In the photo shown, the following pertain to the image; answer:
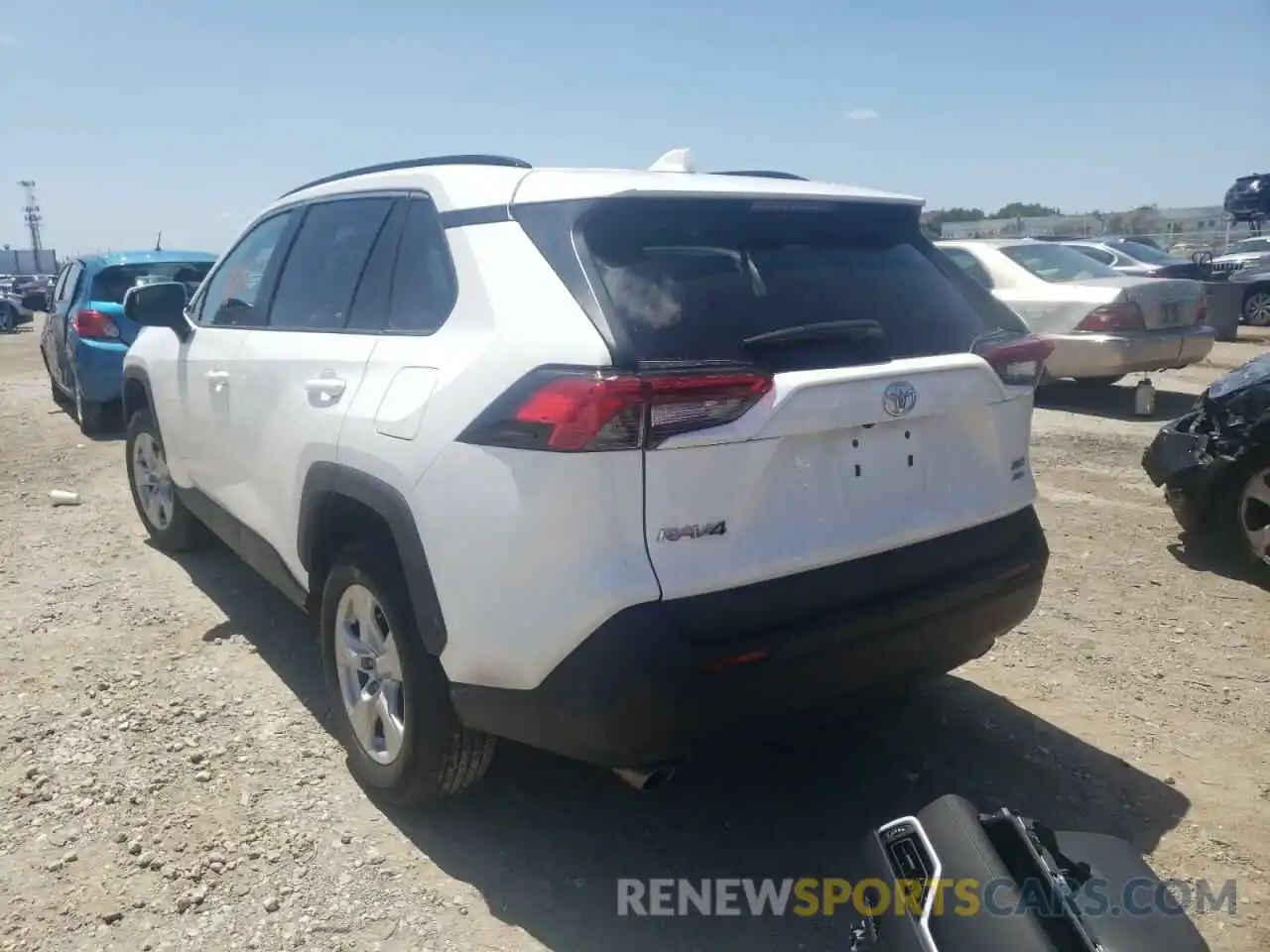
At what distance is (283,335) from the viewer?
12.2 ft

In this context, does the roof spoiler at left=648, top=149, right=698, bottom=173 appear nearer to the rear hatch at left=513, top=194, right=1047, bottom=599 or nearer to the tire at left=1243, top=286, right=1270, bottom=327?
the rear hatch at left=513, top=194, right=1047, bottom=599

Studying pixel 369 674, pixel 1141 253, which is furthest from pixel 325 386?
pixel 1141 253

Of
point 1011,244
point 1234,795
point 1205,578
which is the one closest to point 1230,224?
point 1011,244

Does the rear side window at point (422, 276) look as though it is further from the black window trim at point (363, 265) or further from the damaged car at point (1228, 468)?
the damaged car at point (1228, 468)

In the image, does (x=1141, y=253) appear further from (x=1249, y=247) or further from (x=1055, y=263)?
(x=1249, y=247)

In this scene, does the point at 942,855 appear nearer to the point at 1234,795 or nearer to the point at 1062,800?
the point at 1062,800

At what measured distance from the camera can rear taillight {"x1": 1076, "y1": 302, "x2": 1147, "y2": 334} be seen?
9266mm

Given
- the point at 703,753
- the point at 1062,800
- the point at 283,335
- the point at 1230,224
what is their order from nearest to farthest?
the point at 703,753, the point at 1062,800, the point at 283,335, the point at 1230,224

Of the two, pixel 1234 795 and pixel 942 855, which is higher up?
pixel 942 855

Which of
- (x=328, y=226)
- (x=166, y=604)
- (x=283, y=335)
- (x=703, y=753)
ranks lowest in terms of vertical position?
(x=166, y=604)

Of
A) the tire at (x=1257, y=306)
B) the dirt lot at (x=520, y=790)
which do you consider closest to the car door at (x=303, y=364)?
the dirt lot at (x=520, y=790)

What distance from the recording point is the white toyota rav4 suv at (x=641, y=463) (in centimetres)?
231

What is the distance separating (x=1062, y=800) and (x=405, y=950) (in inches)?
79.4

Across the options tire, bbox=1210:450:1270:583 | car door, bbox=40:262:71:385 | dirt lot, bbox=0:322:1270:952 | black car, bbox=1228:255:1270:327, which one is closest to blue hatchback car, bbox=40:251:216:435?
car door, bbox=40:262:71:385
